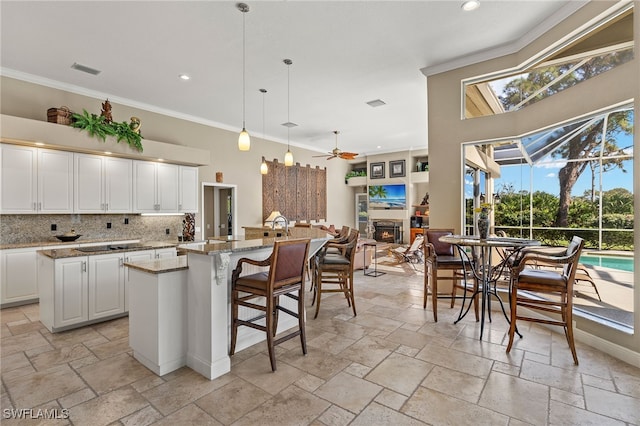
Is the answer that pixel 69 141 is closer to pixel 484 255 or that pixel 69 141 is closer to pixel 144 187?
pixel 144 187

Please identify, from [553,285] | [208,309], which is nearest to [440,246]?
[553,285]

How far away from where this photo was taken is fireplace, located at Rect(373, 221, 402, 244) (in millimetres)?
11555

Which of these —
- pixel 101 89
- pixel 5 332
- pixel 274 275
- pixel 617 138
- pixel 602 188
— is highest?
pixel 101 89

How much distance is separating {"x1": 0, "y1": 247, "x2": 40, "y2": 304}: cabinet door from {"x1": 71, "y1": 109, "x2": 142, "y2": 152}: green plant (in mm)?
1907

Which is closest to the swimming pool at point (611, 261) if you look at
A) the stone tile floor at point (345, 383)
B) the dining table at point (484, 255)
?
the dining table at point (484, 255)

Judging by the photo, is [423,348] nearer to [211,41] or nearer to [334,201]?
[211,41]

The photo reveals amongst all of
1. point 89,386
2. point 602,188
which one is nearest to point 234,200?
point 89,386

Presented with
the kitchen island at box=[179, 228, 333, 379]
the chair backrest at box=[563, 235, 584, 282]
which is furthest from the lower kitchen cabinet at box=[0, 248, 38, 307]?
the chair backrest at box=[563, 235, 584, 282]

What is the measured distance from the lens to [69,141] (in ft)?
14.9

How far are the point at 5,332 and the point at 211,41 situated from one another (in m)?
4.15

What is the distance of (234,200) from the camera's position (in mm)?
7742

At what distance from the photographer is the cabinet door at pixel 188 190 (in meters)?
6.20

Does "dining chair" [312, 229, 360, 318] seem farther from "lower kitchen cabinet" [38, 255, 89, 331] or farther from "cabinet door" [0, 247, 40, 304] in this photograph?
"cabinet door" [0, 247, 40, 304]

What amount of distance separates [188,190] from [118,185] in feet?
4.22
